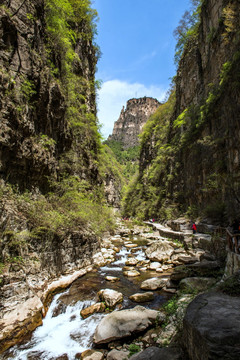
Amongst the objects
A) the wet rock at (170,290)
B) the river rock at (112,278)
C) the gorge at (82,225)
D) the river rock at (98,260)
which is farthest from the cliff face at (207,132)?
the river rock at (98,260)

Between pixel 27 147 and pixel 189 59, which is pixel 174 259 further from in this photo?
pixel 189 59

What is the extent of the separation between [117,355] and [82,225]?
255 inches

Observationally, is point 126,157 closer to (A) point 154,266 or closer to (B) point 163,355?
(A) point 154,266

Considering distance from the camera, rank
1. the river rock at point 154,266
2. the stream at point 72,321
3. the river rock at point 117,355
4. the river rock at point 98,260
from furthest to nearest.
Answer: the river rock at point 98,260 < the river rock at point 154,266 < the stream at point 72,321 < the river rock at point 117,355

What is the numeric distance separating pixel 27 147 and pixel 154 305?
7.50 metres

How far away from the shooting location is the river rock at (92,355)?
3.76 metres

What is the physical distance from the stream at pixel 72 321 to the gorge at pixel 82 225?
Result: 0.04 m

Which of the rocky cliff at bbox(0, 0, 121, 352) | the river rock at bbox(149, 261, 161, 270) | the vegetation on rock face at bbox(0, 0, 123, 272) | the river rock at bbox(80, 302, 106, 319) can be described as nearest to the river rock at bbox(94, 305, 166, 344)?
the river rock at bbox(80, 302, 106, 319)

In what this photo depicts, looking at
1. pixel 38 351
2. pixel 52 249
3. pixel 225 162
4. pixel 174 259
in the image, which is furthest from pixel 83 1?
pixel 38 351

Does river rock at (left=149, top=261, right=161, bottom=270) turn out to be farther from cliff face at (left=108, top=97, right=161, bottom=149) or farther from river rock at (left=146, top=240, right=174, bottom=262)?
cliff face at (left=108, top=97, right=161, bottom=149)

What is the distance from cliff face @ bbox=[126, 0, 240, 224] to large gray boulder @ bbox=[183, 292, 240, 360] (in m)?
7.69

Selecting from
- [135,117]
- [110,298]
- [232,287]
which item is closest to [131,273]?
[110,298]

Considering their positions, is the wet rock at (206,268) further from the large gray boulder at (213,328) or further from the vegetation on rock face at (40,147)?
the vegetation on rock face at (40,147)

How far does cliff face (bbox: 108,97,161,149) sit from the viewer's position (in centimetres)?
9462
